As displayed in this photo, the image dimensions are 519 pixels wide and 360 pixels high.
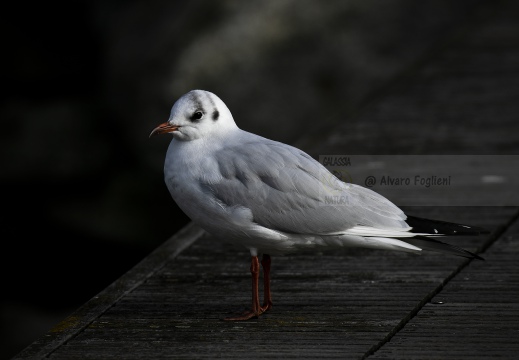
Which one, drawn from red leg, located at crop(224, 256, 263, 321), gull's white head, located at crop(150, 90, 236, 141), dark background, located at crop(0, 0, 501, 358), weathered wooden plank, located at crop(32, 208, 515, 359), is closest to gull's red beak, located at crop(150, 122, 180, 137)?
gull's white head, located at crop(150, 90, 236, 141)

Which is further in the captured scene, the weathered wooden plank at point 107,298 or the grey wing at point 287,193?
the grey wing at point 287,193

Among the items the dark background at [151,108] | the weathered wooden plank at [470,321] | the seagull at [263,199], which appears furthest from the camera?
the dark background at [151,108]

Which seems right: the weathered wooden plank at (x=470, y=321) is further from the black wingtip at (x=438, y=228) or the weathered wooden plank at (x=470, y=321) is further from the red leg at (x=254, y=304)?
the red leg at (x=254, y=304)

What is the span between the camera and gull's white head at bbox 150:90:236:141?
15.6 ft

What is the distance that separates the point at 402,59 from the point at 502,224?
487 centimetres

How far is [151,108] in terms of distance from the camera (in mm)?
10352

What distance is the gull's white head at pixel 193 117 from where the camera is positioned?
15.6 ft

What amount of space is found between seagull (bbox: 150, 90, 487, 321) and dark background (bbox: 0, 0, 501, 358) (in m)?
4.95

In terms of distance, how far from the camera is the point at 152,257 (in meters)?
5.76

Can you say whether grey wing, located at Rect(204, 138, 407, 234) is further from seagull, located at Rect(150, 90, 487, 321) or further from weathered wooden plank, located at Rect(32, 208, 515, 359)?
weathered wooden plank, located at Rect(32, 208, 515, 359)

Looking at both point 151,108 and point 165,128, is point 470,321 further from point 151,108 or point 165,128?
point 151,108

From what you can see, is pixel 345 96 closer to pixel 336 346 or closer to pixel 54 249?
pixel 54 249

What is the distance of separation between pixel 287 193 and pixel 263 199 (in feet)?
0.35

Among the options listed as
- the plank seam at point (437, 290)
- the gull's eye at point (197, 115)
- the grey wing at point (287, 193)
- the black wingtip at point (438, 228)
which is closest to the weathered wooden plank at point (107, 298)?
the grey wing at point (287, 193)
